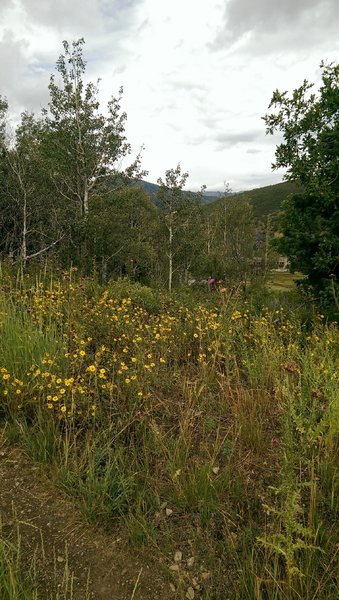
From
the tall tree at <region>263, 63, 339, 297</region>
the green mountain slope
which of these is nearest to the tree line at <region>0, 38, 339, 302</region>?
the tall tree at <region>263, 63, 339, 297</region>

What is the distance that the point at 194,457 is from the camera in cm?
242

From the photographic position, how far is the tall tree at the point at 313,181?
8062 millimetres

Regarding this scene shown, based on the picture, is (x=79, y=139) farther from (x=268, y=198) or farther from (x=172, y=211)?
(x=268, y=198)

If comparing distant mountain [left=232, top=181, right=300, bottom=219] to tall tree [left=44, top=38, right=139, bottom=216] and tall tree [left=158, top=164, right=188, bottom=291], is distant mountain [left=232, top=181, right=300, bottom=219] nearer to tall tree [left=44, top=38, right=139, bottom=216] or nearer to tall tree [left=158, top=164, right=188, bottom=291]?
tall tree [left=158, top=164, right=188, bottom=291]

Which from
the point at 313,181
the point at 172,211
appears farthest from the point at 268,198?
the point at 313,181

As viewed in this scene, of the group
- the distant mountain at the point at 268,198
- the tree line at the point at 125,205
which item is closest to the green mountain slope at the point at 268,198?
the distant mountain at the point at 268,198

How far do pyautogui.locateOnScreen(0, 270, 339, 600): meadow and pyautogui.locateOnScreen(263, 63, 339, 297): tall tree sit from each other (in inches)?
206

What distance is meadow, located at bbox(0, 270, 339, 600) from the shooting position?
1734 millimetres

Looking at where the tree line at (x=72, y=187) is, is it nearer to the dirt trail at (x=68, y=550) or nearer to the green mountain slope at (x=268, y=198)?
the dirt trail at (x=68, y=550)

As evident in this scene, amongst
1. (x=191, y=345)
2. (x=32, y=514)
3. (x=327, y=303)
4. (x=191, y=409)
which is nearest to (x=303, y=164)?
(x=327, y=303)

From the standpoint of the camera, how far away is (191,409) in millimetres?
2725

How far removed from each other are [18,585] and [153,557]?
68 cm

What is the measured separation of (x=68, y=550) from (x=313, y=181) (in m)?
8.49

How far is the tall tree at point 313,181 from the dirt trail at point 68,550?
7.09m
